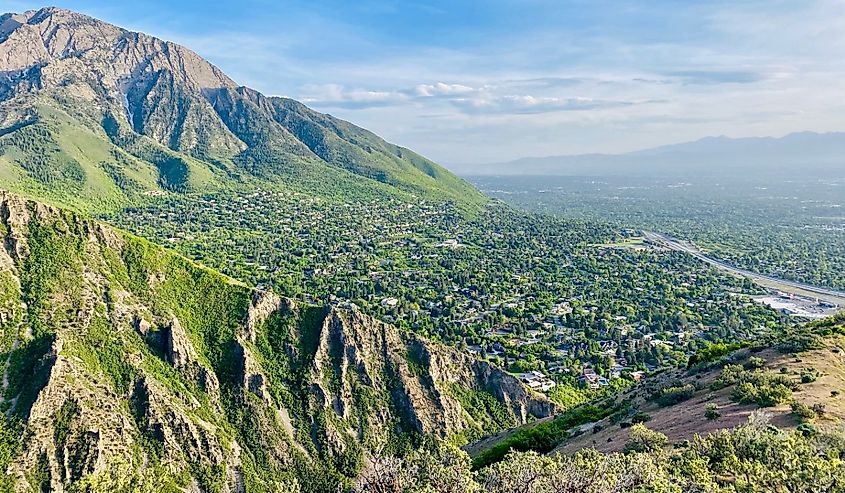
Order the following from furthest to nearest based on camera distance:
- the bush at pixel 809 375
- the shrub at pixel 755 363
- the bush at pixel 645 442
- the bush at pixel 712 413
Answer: the shrub at pixel 755 363 < the bush at pixel 809 375 < the bush at pixel 712 413 < the bush at pixel 645 442

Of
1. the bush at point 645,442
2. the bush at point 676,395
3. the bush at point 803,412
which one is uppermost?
the bush at point 803,412

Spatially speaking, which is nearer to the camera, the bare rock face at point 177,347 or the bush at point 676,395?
the bush at point 676,395

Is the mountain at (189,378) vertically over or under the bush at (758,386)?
under

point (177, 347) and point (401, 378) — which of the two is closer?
point (177, 347)

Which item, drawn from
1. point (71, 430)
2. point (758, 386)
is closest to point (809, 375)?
point (758, 386)

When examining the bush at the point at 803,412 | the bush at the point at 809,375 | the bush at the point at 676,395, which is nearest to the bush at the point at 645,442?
the bush at the point at 803,412

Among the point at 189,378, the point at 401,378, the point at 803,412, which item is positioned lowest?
the point at 401,378

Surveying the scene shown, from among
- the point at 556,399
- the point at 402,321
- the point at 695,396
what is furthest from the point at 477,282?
the point at 695,396

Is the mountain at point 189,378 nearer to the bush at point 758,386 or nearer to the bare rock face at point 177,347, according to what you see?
the bare rock face at point 177,347

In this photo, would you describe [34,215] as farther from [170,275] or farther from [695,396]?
[695,396]

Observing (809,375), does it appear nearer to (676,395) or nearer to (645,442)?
(676,395)
